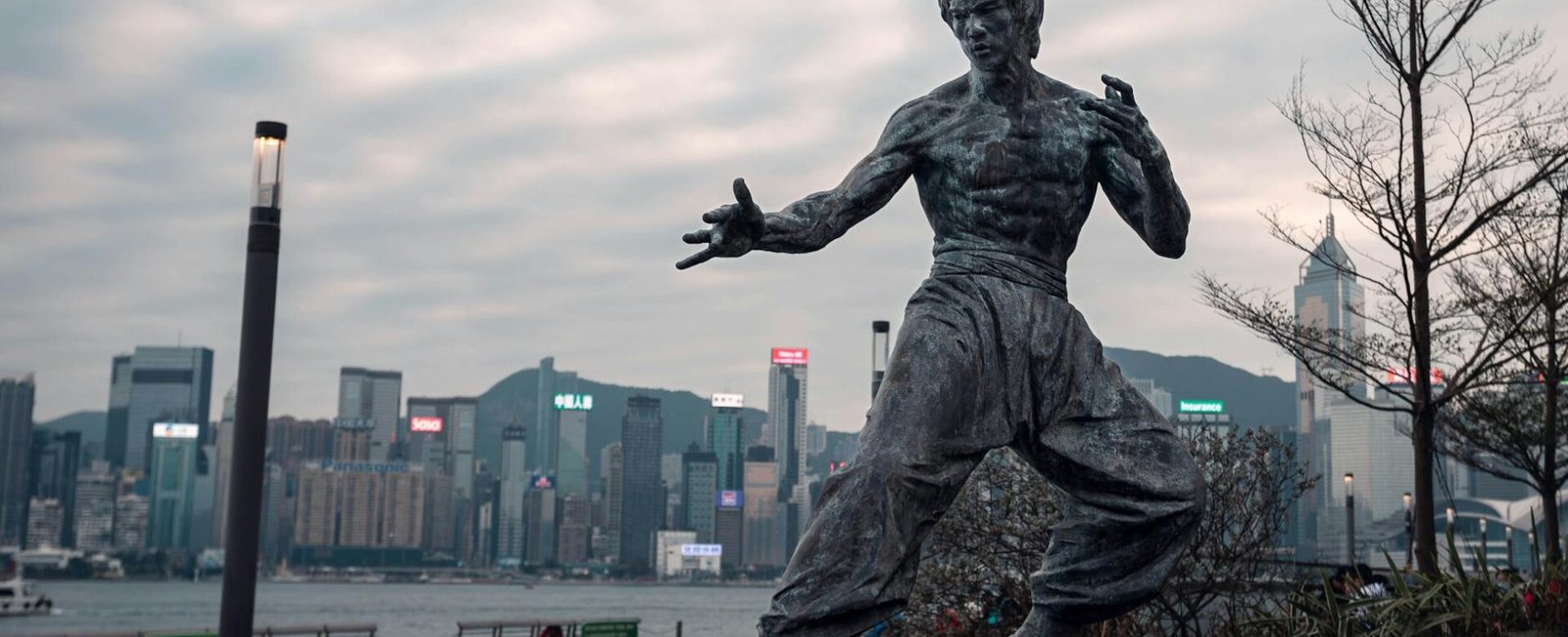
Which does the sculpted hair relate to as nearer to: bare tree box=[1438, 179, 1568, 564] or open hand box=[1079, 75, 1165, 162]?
open hand box=[1079, 75, 1165, 162]

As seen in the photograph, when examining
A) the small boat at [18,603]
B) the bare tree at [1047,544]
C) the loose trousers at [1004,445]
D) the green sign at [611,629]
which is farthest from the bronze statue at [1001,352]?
the small boat at [18,603]

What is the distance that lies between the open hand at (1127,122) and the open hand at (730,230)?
1088mm

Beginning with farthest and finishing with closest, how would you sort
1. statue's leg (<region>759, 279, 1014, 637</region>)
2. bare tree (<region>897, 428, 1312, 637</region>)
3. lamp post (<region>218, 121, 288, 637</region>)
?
lamp post (<region>218, 121, 288, 637</region>) < bare tree (<region>897, 428, 1312, 637</region>) < statue's leg (<region>759, 279, 1014, 637</region>)

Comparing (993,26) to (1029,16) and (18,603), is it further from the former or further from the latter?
(18,603)

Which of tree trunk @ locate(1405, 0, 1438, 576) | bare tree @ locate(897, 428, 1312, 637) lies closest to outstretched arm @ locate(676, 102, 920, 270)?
bare tree @ locate(897, 428, 1312, 637)

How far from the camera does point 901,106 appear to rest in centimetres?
554

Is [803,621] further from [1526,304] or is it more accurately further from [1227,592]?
[1526,304]

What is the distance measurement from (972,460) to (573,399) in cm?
19323

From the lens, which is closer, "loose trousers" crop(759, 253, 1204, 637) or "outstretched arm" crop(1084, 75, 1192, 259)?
"loose trousers" crop(759, 253, 1204, 637)

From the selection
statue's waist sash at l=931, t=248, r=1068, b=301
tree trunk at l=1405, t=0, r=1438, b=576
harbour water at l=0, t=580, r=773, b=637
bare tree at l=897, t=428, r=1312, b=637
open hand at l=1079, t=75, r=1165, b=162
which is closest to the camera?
open hand at l=1079, t=75, r=1165, b=162

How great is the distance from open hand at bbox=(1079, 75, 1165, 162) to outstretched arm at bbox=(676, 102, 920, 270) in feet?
2.18

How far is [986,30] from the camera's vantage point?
526 centimetres

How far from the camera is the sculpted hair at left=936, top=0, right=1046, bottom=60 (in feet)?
17.4

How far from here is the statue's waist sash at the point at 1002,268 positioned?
5199 mm
